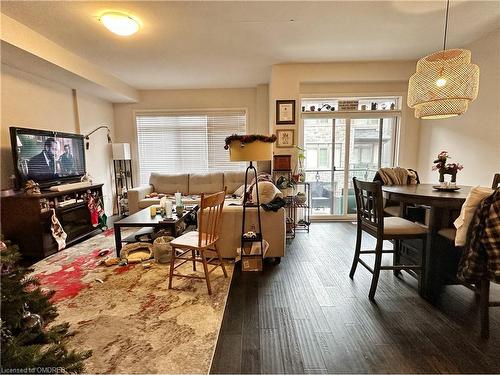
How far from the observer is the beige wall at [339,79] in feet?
12.9

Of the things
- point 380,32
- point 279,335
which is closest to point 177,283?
point 279,335

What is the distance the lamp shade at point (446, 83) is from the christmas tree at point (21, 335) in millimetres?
3104

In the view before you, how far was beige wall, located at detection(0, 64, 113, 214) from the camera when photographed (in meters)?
3.04

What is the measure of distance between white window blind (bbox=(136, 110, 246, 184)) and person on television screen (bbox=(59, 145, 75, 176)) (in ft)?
5.72

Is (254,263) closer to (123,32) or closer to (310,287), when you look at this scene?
(310,287)

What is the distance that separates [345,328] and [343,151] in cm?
329

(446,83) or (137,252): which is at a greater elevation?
(446,83)

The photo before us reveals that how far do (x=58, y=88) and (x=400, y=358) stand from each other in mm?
5213

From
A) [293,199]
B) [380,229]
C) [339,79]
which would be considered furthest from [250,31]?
[380,229]

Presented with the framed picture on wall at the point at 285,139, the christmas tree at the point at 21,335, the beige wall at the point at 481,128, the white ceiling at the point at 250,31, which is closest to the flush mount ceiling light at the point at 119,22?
the white ceiling at the point at 250,31

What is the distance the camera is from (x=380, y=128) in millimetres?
4359

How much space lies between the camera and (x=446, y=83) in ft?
6.83

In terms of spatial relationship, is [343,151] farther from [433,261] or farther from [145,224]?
[145,224]

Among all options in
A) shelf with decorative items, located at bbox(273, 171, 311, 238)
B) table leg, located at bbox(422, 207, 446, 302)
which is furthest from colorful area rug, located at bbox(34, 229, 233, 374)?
table leg, located at bbox(422, 207, 446, 302)
